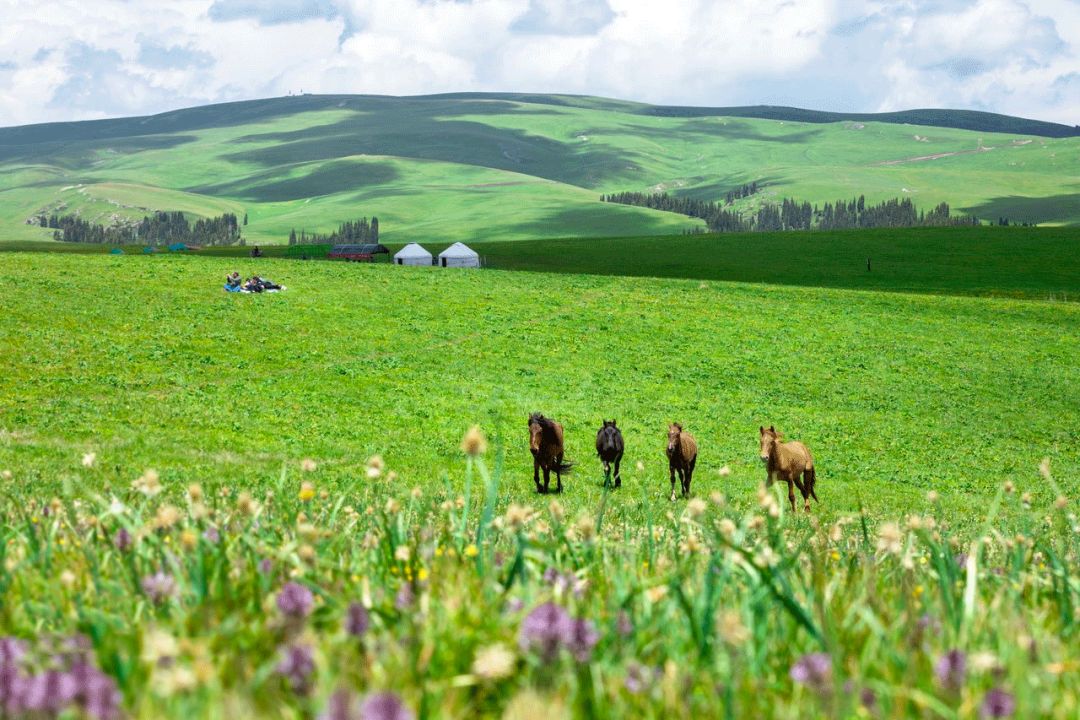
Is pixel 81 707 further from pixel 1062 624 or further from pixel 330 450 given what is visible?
pixel 330 450

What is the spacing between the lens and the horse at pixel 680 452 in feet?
82.2

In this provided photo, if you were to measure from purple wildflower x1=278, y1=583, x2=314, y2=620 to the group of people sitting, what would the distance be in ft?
197

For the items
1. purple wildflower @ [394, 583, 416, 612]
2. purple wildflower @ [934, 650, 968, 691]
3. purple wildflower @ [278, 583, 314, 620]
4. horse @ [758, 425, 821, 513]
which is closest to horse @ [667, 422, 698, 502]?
horse @ [758, 425, 821, 513]

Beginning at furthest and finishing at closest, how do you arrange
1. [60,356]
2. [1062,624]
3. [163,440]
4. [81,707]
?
[60,356] → [163,440] → [1062,624] → [81,707]

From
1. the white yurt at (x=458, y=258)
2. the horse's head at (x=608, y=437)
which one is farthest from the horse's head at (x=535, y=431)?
the white yurt at (x=458, y=258)

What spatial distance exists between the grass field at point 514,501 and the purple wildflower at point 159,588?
0.02 metres

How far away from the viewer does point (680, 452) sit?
84.6 feet

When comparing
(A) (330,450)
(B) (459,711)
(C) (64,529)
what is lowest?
(A) (330,450)

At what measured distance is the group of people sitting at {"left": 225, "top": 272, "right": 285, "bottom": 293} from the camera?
60875 millimetres

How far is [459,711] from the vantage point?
2576 millimetres

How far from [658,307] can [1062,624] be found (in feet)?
214

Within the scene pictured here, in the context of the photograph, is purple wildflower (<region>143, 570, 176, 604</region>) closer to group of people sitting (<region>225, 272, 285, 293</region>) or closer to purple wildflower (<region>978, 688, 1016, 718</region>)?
purple wildflower (<region>978, 688, 1016, 718</region>)

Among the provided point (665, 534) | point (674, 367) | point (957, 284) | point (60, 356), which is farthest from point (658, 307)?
point (665, 534)

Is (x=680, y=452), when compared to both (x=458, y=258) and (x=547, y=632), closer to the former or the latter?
(x=547, y=632)
